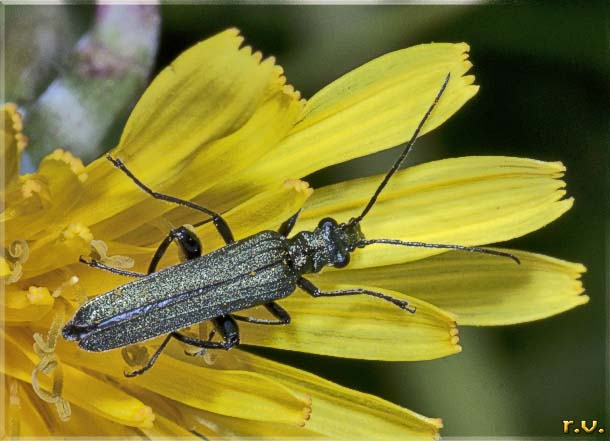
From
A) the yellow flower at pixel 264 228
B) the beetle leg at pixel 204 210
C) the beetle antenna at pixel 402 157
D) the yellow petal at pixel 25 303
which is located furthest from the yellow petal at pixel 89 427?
the beetle antenna at pixel 402 157

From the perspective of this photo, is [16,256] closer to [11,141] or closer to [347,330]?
[11,141]

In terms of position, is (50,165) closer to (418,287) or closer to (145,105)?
(145,105)

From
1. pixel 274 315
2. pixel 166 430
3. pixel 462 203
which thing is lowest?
pixel 166 430

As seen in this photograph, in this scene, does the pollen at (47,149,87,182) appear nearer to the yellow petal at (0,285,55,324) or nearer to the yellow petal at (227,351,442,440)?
the yellow petal at (0,285,55,324)

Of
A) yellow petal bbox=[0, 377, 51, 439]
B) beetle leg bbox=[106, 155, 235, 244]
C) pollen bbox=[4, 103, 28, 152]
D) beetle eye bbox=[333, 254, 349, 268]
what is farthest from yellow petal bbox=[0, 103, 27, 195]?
beetle eye bbox=[333, 254, 349, 268]

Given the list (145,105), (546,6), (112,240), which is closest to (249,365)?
(112,240)

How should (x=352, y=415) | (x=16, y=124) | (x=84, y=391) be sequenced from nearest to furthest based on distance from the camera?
(x=16, y=124) → (x=84, y=391) → (x=352, y=415)

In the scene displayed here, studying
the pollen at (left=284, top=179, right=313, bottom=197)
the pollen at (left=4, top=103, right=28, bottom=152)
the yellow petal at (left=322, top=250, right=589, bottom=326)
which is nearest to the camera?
the pollen at (left=4, top=103, right=28, bottom=152)

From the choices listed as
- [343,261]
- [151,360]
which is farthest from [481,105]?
[151,360]
